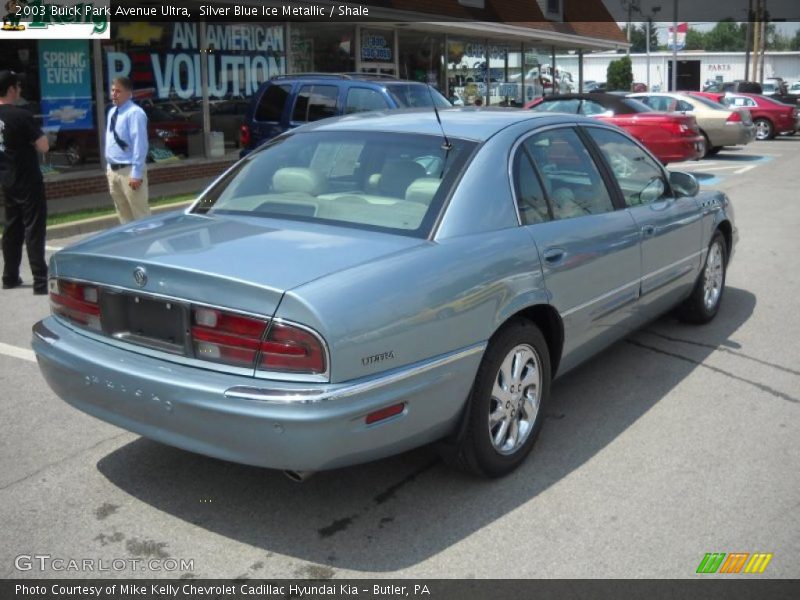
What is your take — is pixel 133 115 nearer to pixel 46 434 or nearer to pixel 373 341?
pixel 46 434

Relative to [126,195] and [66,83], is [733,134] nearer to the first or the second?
[66,83]

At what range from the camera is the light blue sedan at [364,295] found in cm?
321

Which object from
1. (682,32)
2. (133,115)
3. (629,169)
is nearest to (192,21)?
(133,115)

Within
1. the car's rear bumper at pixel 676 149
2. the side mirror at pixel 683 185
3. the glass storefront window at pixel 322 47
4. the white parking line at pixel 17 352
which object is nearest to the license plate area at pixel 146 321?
the white parking line at pixel 17 352

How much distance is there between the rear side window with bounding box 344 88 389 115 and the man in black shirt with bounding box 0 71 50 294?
5.11m

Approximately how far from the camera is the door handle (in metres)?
4.20

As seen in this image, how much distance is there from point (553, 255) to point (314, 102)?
8776 millimetres

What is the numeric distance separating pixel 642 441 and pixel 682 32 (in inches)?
1494

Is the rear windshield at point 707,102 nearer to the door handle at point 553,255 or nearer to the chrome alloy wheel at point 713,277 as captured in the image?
the chrome alloy wheel at point 713,277

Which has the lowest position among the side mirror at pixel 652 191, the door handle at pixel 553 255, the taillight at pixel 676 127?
the door handle at pixel 553 255

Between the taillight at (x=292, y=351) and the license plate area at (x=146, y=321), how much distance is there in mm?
379

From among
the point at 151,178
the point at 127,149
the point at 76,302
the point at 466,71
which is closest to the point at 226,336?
the point at 76,302

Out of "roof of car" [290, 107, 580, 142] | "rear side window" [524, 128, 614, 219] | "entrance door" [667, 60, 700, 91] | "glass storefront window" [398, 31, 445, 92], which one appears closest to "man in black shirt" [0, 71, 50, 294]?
"roof of car" [290, 107, 580, 142]

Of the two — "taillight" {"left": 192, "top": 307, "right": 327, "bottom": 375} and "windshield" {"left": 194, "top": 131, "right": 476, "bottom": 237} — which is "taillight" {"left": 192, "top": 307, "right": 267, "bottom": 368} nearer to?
"taillight" {"left": 192, "top": 307, "right": 327, "bottom": 375}
